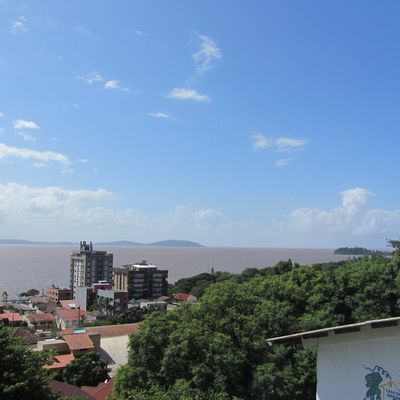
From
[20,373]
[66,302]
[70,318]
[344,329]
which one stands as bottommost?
[66,302]

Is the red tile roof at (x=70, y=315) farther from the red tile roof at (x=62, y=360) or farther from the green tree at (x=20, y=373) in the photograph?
the green tree at (x=20, y=373)

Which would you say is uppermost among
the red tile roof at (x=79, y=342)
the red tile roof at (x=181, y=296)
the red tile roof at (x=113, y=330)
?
the red tile roof at (x=79, y=342)

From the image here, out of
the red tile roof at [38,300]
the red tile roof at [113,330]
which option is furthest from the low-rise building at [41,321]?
the red tile roof at [113,330]

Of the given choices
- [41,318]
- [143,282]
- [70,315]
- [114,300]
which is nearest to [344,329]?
[70,315]

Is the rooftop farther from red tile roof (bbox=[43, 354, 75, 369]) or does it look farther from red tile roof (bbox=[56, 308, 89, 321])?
red tile roof (bbox=[56, 308, 89, 321])

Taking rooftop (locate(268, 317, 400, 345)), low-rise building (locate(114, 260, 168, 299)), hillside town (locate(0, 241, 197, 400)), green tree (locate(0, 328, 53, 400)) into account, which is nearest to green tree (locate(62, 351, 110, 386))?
hillside town (locate(0, 241, 197, 400))

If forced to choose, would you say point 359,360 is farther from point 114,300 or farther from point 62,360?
point 114,300
